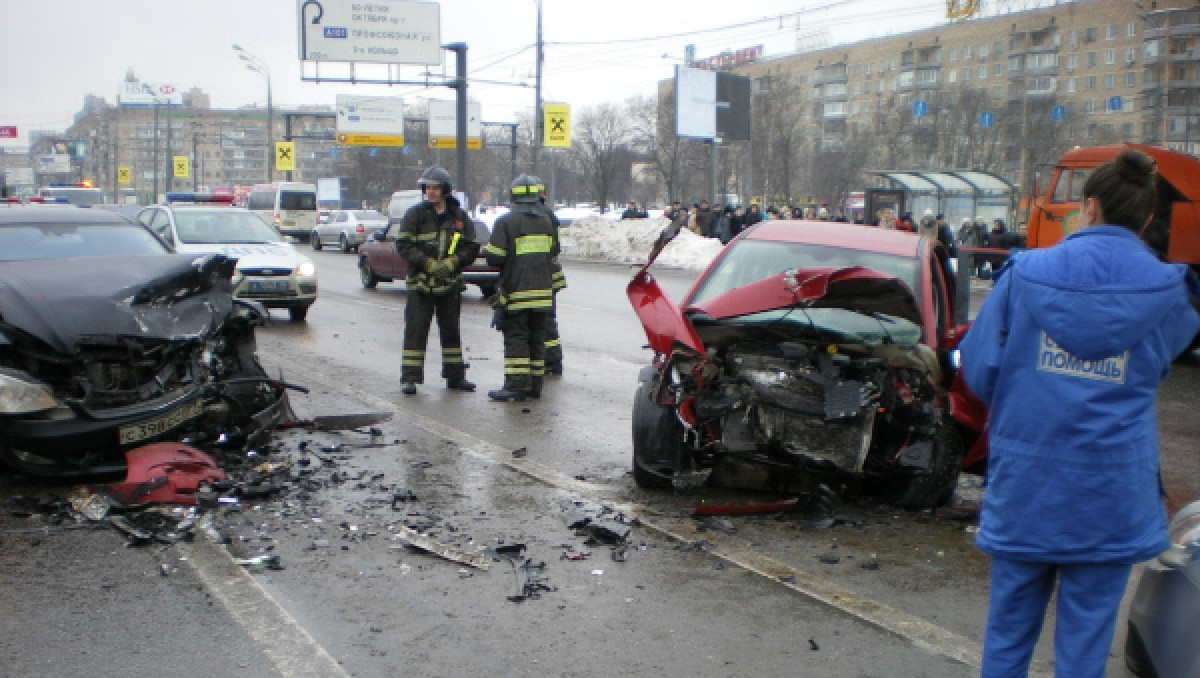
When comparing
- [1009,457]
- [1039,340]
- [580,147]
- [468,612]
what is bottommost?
[468,612]

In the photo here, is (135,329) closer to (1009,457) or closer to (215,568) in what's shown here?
(215,568)

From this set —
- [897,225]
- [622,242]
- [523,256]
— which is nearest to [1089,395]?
[523,256]

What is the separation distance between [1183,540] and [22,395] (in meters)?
5.38

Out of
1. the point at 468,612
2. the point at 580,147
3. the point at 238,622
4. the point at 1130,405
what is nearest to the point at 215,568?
the point at 238,622

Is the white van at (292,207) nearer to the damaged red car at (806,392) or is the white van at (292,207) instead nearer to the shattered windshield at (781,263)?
the shattered windshield at (781,263)

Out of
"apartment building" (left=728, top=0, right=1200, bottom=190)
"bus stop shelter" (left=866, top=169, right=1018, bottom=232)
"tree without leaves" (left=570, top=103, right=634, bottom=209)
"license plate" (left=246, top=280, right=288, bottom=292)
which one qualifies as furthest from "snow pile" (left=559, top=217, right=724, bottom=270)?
"tree without leaves" (left=570, top=103, right=634, bottom=209)

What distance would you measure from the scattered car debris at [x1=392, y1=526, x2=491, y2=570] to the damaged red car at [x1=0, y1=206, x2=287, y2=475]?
1.80m

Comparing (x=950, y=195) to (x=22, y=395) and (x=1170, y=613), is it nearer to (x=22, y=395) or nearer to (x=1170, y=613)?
(x=22, y=395)

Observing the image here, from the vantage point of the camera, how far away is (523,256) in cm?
895

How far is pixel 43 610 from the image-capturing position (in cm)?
417

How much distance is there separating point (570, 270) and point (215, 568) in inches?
1012

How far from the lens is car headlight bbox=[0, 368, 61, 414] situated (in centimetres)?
550

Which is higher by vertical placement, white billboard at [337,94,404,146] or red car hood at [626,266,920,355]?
white billboard at [337,94,404,146]

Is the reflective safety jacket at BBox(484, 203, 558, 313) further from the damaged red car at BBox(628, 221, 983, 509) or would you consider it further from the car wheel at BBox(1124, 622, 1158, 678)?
the car wheel at BBox(1124, 622, 1158, 678)
